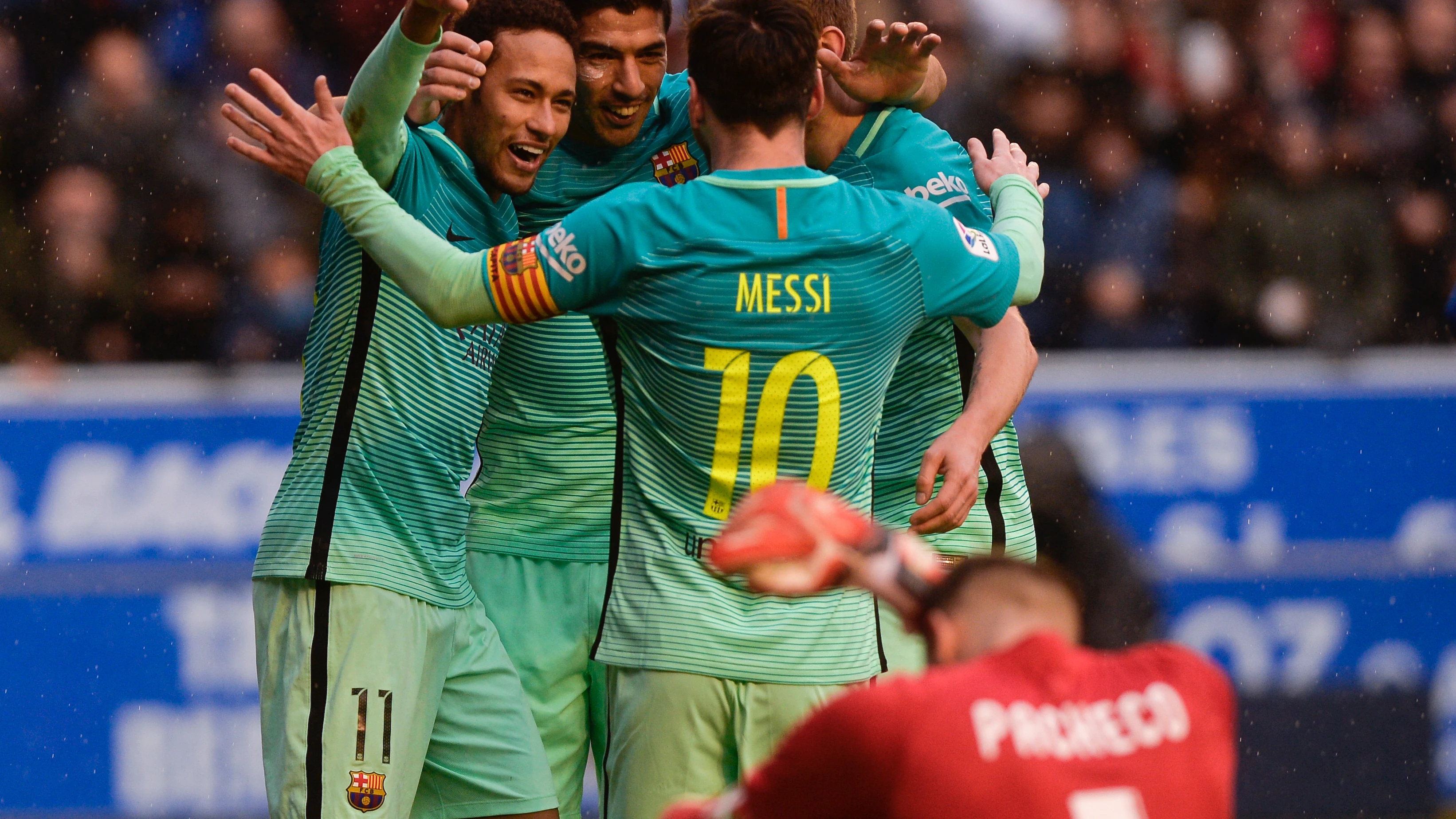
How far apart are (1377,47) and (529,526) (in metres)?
6.26

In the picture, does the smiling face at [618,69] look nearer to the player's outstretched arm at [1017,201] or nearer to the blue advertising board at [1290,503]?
the player's outstretched arm at [1017,201]

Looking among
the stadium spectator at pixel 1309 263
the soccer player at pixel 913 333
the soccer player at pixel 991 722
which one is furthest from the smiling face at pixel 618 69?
the stadium spectator at pixel 1309 263

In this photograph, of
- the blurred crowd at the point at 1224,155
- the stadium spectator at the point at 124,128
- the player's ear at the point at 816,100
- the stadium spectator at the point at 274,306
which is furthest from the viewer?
the blurred crowd at the point at 1224,155

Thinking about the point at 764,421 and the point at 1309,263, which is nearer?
the point at 764,421

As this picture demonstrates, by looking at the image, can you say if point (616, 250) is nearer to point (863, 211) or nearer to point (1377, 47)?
point (863, 211)

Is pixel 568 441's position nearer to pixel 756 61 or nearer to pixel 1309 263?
pixel 756 61

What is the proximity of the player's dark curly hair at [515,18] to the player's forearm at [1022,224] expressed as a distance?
40.2 inches

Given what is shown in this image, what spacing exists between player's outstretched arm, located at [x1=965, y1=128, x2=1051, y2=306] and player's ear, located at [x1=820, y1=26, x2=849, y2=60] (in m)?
0.36

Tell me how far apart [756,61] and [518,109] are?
0.84 m

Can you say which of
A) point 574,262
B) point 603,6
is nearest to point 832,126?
point 603,6

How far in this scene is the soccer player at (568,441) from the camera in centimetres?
382

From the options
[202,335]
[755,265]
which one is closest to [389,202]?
[755,265]

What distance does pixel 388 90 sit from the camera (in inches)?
124

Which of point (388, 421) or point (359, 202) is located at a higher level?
point (359, 202)
